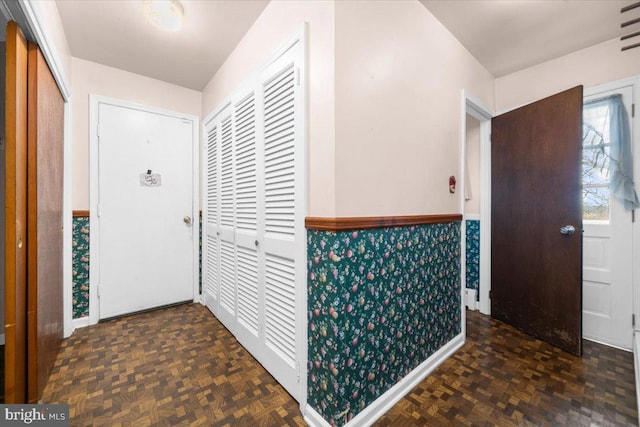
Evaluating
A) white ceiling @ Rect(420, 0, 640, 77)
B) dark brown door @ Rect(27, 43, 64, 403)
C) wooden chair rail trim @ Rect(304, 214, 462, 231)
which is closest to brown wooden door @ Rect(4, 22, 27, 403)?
dark brown door @ Rect(27, 43, 64, 403)

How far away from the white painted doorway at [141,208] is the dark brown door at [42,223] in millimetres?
568

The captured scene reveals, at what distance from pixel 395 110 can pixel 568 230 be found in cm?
162

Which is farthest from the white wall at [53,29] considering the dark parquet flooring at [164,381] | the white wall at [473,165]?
the white wall at [473,165]

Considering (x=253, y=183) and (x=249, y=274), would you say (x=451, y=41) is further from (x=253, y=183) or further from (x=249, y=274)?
(x=249, y=274)

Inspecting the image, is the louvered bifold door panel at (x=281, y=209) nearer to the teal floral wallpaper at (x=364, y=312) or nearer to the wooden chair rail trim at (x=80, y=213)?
the teal floral wallpaper at (x=364, y=312)

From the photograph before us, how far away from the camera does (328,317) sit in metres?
1.21

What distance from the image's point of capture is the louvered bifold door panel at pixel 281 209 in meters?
1.42

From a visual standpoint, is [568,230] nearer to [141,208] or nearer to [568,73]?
[568,73]

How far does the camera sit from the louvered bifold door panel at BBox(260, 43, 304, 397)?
1.42m

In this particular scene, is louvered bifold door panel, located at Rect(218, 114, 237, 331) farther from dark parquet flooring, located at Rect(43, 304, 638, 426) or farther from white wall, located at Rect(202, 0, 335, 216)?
white wall, located at Rect(202, 0, 335, 216)

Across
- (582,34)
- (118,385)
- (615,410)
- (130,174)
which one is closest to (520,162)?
(582,34)

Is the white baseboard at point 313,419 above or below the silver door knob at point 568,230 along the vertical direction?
below

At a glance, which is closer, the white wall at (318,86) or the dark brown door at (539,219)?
the white wall at (318,86)

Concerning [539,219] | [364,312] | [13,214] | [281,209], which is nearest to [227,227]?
[281,209]
